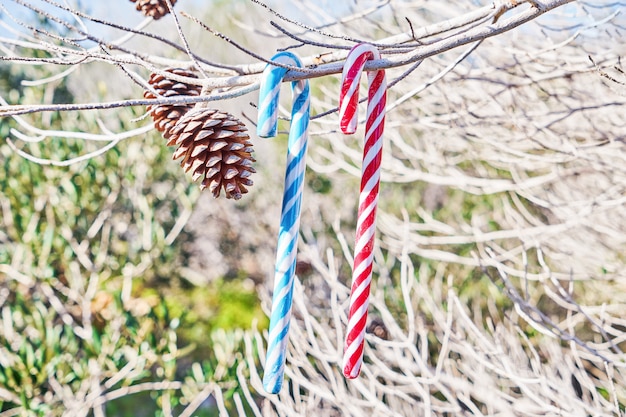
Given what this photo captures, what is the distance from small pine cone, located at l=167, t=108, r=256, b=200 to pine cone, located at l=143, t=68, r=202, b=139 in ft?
0.38

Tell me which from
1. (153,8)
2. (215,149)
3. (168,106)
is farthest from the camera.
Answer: (153,8)

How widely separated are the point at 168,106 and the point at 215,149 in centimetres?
21

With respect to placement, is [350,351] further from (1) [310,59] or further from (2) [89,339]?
(2) [89,339]

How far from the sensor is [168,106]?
1077mm

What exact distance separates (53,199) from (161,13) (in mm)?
2254

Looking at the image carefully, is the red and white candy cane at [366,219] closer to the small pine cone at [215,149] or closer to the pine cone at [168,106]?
the small pine cone at [215,149]

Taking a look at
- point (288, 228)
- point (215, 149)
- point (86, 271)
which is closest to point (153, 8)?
point (215, 149)

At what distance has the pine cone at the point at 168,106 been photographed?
42.0 inches

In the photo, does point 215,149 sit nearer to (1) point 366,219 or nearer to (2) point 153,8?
(1) point 366,219

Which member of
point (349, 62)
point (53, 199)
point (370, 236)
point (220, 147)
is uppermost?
point (349, 62)

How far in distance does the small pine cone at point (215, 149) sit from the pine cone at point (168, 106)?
0.38ft

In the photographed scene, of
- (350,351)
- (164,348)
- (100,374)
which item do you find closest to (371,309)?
(164,348)

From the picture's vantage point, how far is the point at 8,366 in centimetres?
223

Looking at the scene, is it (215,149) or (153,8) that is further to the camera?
(153,8)
